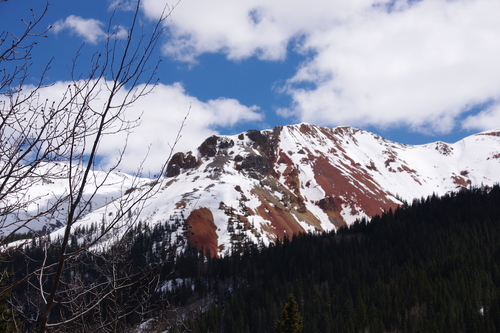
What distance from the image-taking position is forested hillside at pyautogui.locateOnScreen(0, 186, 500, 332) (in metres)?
59.5

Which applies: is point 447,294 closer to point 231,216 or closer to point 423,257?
point 423,257

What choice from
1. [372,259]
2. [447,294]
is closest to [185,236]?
[372,259]

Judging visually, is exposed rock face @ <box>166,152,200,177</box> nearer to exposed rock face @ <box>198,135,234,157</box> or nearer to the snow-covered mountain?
the snow-covered mountain

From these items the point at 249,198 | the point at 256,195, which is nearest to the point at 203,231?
the point at 249,198

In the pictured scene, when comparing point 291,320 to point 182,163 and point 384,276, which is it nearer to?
→ point 384,276

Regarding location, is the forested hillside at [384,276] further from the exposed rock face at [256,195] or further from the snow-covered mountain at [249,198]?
the snow-covered mountain at [249,198]

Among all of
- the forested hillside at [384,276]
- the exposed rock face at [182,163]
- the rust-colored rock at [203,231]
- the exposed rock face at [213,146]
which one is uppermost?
the exposed rock face at [213,146]

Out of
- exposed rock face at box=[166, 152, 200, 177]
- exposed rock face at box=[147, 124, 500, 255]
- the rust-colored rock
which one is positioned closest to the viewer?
the rust-colored rock

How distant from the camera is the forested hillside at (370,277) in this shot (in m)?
59.5

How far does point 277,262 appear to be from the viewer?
9012 centimetres

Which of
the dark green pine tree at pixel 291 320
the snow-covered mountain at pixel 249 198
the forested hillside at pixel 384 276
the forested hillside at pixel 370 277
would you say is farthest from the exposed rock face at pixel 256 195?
the dark green pine tree at pixel 291 320

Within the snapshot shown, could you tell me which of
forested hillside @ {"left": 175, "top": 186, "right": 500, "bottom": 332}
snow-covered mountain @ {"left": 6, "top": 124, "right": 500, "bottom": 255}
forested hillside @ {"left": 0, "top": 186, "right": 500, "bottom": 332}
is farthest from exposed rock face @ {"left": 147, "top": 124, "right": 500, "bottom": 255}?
forested hillside @ {"left": 175, "top": 186, "right": 500, "bottom": 332}

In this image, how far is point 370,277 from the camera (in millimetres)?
77000

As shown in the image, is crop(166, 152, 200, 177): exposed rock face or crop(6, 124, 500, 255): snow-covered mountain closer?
crop(6, 124, 500, 255): snow-covered mountain
